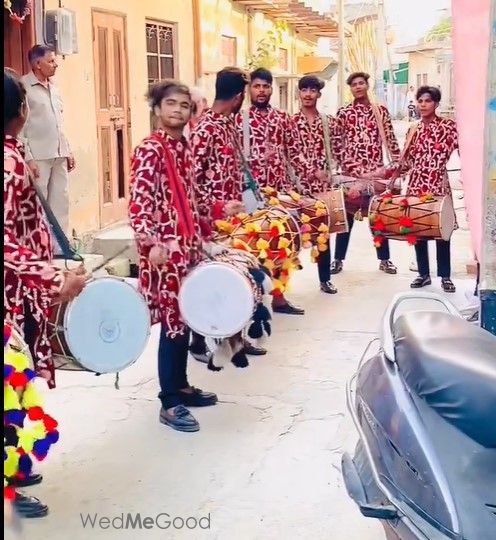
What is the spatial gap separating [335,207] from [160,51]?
4509 mm

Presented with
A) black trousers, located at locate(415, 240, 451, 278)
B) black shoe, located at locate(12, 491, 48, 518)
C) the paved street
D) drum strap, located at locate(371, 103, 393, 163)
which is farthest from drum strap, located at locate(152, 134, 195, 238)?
drum strap, located at locate(371, 103, 393, 163)

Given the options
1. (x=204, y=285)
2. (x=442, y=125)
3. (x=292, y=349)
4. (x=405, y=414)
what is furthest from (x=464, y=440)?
(x=442, y=125)

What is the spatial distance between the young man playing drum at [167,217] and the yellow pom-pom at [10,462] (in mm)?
1338

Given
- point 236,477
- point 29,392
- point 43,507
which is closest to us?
point 29,392

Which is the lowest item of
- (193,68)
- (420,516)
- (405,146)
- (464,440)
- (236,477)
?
(236,477)

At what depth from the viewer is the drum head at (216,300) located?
370 cm

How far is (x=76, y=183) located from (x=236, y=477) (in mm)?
4730

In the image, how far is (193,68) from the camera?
424 inches

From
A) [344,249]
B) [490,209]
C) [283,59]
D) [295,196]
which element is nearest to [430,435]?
[490,209]

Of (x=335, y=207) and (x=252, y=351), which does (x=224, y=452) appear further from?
(x=335, y=207)

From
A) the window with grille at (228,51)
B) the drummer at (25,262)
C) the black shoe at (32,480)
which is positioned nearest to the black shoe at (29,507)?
the drummer at (25,262)

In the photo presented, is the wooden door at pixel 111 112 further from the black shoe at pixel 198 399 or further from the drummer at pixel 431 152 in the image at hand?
the black shoe at pixel 198 399

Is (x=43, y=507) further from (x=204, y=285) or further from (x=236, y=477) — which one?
(x=204, y=285)

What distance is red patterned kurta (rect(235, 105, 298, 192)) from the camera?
5.77m
